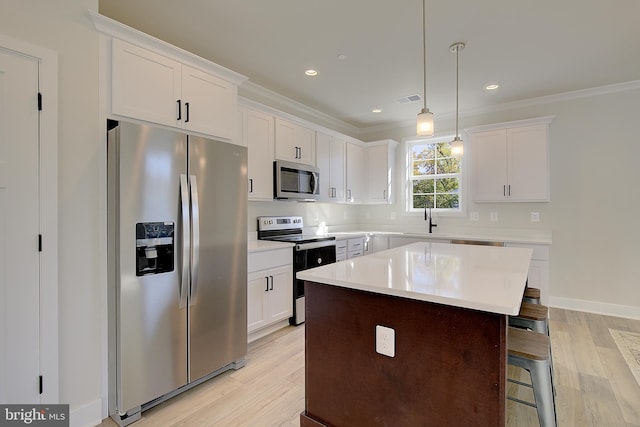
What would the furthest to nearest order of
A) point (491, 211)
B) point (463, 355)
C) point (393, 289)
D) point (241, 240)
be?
point (491, 211)
point (241, 240)
point (393, 289)
point (463, 355)

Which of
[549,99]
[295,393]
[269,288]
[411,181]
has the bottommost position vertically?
[295,393]

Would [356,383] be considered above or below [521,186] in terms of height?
below

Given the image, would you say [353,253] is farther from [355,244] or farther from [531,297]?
[531,297]

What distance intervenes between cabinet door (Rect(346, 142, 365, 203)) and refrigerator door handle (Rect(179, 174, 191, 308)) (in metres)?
3.02

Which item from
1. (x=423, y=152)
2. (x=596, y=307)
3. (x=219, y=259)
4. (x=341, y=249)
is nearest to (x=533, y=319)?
(x=219, y=259)

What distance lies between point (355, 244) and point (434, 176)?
1.75m

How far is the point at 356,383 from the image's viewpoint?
4.66ft

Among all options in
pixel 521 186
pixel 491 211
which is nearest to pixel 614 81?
pixel 521 186

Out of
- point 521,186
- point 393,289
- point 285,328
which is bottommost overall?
point 285,328

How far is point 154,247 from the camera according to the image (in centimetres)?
196

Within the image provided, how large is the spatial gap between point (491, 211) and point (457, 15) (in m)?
2.91

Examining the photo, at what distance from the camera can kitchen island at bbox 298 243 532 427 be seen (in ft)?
3.63

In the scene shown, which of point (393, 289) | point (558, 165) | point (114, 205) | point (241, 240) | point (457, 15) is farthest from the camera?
point (558, 165)

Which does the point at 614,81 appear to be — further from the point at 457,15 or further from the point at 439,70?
the point at 457,15
